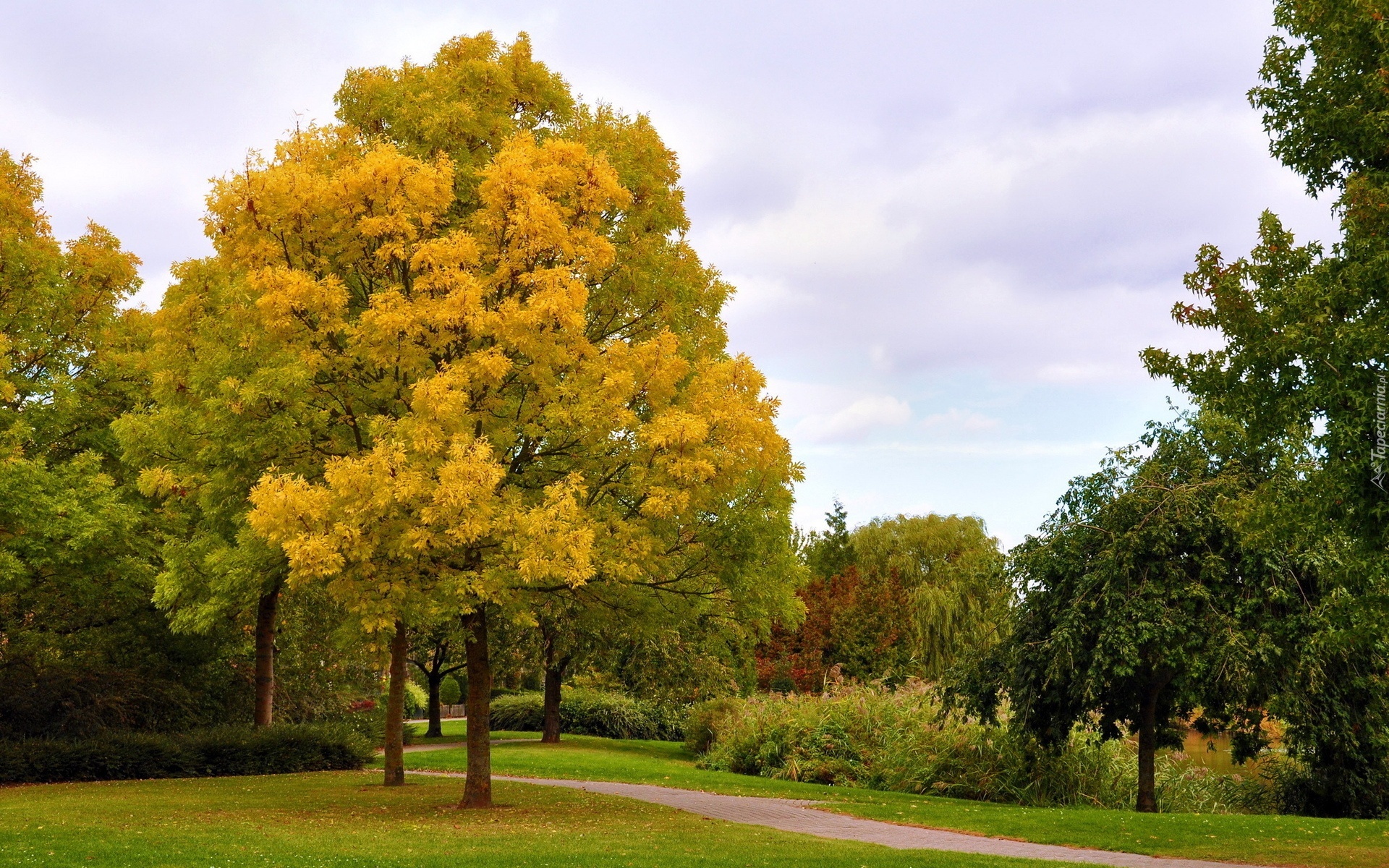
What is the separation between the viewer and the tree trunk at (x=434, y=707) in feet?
116

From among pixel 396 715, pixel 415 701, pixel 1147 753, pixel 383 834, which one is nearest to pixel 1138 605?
pixel 1147 753

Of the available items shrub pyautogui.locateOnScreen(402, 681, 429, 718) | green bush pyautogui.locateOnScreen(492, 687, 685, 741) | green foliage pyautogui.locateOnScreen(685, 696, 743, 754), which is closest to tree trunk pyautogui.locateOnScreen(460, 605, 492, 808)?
green foliage pyautogui.locateOnScreen(685, 696, 743, 754)

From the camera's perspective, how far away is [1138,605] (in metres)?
17.2

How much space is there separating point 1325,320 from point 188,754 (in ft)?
72.1

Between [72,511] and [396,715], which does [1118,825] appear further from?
[72,511]

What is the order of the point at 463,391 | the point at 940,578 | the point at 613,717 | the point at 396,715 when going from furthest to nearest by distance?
the point at 940,578 < the point at 613,717 < the point at 396,715 < the point at 463,391

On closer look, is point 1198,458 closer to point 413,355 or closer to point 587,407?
point 587,407

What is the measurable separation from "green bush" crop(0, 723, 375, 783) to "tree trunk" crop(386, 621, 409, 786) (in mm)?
4736

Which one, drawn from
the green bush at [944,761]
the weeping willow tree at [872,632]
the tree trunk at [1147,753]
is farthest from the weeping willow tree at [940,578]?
the tree trunk at [1147,753]

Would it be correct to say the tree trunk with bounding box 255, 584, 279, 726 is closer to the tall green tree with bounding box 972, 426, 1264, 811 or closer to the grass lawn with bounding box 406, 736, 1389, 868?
the grass lawn with bounding box 406, 736, 1389, 868

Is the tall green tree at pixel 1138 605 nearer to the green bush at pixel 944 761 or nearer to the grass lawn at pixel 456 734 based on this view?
the green bush at pixel 944 761

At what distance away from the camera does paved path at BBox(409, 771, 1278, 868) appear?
13.0 metres

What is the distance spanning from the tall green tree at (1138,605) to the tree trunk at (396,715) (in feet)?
35.6

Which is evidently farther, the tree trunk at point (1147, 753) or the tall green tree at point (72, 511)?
the tall green tree at point (72, 511)
